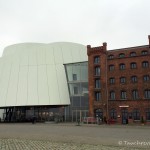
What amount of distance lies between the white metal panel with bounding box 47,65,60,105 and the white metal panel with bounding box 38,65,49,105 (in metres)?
0.88

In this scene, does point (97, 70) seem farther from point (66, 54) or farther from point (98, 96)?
point (66, 54)

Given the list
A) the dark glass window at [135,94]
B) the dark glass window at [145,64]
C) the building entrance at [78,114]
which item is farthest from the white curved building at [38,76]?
the dark glass window at [145,64]

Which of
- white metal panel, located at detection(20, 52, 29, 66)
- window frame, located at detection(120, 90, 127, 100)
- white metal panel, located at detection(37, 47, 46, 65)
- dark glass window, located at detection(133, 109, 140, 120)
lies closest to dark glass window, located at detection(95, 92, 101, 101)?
window frame, located at detection(120, 90, 127, 100)

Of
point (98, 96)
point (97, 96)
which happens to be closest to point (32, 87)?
point (97, 96)

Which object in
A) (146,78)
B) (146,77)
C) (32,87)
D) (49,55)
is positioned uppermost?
(49,55)

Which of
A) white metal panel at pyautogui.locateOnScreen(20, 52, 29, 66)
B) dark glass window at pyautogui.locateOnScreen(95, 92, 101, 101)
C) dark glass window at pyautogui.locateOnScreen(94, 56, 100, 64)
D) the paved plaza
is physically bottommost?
the paved plaza

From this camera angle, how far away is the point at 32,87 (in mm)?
62125

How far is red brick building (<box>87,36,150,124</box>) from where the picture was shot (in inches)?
2051

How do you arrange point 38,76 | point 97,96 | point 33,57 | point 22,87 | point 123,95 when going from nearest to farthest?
point 123,95 < point 97,96 < point 22,87 < point 38,76 < point 33,57

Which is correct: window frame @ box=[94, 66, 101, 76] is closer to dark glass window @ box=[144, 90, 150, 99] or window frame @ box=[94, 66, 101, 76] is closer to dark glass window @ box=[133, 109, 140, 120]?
dark glass window @ box=[144, 90, 150, 99]

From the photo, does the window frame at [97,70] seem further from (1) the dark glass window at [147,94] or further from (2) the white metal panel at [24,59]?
(2) the white metal panel at [24,59]

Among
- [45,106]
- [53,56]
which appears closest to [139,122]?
[45,106]

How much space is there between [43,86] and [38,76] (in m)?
3.22

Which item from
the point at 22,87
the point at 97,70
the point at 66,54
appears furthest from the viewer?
the point at 66,54
